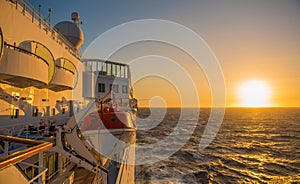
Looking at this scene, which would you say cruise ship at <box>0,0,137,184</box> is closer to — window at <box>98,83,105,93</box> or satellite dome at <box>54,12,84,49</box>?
satellite dome at <box>54,12,84,49</box>

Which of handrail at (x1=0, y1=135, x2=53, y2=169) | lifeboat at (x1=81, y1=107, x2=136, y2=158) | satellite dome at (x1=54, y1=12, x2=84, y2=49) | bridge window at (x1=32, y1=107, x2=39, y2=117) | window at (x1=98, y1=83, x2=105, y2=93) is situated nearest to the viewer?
handrail at (x1=0, y1=135, x2=53, y2=169)

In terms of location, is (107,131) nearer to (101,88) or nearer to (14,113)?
(14,113)

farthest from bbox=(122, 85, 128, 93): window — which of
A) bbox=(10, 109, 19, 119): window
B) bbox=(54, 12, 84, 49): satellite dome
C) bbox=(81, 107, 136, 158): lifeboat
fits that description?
bbox=(10, 109, 19, 119): window

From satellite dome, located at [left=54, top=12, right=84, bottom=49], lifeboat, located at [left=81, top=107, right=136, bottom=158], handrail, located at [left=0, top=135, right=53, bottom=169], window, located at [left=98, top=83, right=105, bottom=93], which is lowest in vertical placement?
lifeboat, located at [left=81, top=107, right=136, bottom=158]

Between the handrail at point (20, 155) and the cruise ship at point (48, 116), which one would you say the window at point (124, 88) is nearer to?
the cruise ship at point (48, 116)

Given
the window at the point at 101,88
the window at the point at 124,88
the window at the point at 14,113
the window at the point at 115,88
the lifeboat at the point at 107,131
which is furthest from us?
the window at the point at 124,88

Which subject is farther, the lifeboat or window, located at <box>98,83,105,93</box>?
window, located at <box>98,83,105,93</box>

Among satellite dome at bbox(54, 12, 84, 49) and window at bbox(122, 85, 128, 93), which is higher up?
satellite dome at bbox(54, 12, 84, 49)

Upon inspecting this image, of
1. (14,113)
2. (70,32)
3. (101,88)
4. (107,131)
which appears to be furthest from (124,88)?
(14,113)

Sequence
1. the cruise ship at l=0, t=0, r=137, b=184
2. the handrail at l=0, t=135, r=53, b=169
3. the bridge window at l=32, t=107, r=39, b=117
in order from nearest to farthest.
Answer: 1. the handrail at l=0, t=135, r=53, b=169
2. the cruise ship at l=0, t=0, r=137, b=184
3. the bridge window at l=32, t=107, r=39, b=117

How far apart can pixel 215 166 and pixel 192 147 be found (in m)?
7.42

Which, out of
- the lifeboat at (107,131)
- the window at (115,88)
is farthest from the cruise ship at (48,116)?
the window at (115,88)

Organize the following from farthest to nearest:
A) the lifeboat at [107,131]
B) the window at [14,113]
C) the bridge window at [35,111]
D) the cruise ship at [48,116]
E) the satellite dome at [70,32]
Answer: the satellite dome at [70,32], the bridge window at [35,111], the lifeboat at [107,131], the window at [14,113], the cruise ship at [48,116]

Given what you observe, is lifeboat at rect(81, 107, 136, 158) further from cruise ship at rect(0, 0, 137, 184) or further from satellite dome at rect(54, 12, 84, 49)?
satellite dome at rect(54, 12, 84, 49)
